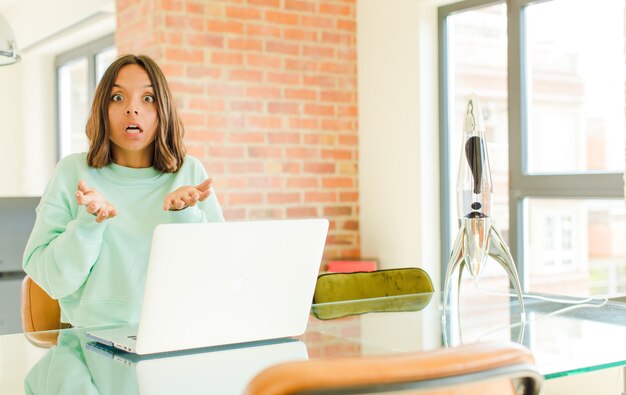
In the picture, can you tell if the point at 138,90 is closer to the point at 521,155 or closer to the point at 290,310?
the point at 290,310

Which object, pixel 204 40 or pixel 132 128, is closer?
pixel 132 128

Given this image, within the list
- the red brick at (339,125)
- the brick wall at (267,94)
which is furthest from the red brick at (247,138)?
the red brick at (339,125)

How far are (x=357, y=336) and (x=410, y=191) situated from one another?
95.4 inches

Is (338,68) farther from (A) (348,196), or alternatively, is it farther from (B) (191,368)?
(B) (191,368)

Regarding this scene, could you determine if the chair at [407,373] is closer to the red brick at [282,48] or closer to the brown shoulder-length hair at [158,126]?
the brown shoulder-length hair at [158,126]

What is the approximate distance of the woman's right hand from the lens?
1.64m

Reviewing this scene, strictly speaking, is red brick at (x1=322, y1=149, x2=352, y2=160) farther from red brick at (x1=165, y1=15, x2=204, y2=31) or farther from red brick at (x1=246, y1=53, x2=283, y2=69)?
red brick at (x1=165, y1=15, x2=204, y2=31)

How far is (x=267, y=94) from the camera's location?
13.8 ft

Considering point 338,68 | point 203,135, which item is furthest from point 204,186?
point 338,68

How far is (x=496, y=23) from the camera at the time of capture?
3.99 m

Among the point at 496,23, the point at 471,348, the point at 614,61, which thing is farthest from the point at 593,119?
→ the point at 471,348

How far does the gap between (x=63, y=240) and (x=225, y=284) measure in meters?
0.44

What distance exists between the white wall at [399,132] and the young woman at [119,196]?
2162 mm

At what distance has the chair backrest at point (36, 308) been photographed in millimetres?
2217
